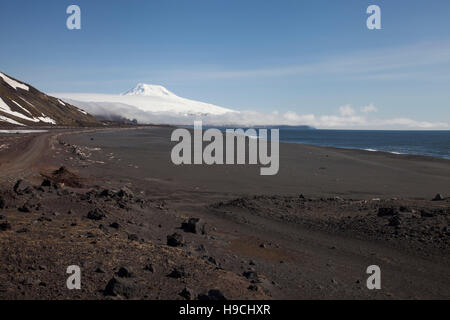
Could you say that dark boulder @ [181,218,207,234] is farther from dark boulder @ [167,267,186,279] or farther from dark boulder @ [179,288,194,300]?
dark boulder @ [179,288,194,300]

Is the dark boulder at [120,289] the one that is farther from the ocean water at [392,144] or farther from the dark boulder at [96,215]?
the ocean water at [392,144]

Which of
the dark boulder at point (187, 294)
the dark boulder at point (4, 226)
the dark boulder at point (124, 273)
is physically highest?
the dark boulder at point (4, 226)

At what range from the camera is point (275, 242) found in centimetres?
974

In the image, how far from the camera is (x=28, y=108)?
97750mm

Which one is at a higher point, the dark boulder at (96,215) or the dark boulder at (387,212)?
the dark boulder at (96,215)

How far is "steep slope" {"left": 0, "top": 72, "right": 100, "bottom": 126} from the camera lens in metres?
85.9

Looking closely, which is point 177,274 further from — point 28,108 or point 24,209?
point 28,108

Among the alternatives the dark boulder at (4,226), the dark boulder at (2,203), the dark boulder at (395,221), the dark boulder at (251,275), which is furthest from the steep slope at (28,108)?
the dark boulder at (251,275)

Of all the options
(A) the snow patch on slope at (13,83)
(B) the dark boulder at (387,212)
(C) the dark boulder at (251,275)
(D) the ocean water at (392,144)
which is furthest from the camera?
(A) the snow patch on slope at (13,83)

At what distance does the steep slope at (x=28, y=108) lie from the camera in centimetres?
8594

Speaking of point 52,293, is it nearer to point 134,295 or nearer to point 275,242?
point 134,295

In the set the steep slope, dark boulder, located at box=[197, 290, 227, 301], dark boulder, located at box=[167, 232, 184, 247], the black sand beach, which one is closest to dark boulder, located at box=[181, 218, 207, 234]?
the black sand beach
